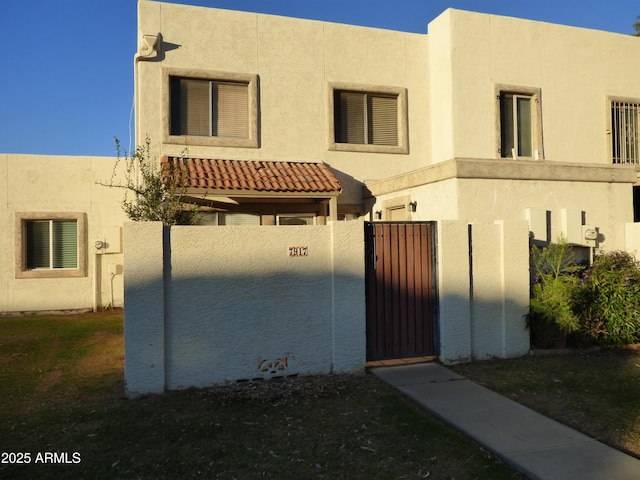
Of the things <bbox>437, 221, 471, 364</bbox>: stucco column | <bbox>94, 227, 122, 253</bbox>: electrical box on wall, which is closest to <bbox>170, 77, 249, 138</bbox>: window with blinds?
<bbox>94, 227, 122, 253</bbox>: electrical box on wall

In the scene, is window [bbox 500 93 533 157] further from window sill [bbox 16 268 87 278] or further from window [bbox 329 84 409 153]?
window sill [bbox 16 268 87 278]

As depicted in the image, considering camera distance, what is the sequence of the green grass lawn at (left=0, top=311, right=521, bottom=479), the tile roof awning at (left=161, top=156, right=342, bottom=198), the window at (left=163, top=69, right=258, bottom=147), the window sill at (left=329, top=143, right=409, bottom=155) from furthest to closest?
the window sill at (left=329, top=143, right=409, bottom=155), the window at (left=163, top=69, right=258, bottom=147), the tile roof awning at (left=161, top=156, right=342, bottom=198), the green grass lawn at (left=0, top=311, right=521, bottom=479)

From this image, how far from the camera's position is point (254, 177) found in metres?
10.2

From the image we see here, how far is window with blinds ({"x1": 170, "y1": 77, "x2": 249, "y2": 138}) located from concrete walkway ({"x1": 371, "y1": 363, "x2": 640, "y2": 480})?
7.50 m

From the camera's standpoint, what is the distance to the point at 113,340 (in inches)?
355

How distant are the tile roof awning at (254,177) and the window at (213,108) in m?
0.68

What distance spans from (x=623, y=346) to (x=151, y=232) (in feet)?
26.0

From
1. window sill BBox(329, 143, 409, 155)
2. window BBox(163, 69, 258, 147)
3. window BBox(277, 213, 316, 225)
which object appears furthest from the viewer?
window sill BBox(329, 143, 409, 155)

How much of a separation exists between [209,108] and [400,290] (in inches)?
278

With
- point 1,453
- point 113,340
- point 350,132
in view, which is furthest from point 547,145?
point 1,453

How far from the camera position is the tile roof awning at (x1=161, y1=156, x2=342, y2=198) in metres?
9.54

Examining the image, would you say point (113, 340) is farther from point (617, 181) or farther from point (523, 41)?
point (523, 41)

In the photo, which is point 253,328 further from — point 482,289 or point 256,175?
point 256,175

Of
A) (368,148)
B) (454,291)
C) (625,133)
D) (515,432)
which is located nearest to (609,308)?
(454,291)
